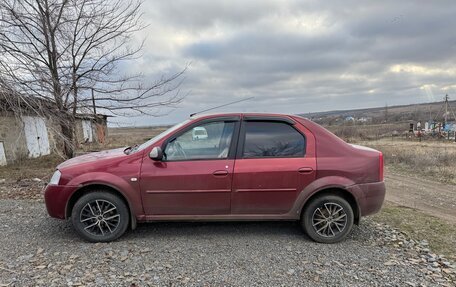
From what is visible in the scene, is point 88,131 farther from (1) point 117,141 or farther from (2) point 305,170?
(2) point 305,170

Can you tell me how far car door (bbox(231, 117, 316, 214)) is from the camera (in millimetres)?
4137

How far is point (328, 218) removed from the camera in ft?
13.9

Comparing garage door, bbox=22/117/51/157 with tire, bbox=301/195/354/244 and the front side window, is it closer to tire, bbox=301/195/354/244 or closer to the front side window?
the front side window

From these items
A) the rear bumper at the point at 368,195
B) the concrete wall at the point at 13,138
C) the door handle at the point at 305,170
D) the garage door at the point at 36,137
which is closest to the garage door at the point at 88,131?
the garage door at the point at 36,137

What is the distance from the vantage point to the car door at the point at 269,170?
4137 mm

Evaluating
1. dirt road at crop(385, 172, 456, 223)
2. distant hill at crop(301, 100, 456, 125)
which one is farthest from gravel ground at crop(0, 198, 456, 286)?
distant hill at crop(301, 100, 456, 125)

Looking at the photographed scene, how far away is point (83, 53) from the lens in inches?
469

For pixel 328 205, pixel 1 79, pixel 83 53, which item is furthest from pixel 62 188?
pixel 83 53

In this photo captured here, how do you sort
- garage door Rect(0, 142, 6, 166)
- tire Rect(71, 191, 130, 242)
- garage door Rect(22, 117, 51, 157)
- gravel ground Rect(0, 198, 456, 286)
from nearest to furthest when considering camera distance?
gravel ground Rect(0, 198, 456, 286)
tire Rect(71, 191, 130, 242)
garage door Rect(0, 142, 6, 166)
garage door Rect(22, 117, 51, 157)

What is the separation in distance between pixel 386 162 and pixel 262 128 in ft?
51.6

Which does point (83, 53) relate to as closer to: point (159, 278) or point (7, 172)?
point (7, 172)

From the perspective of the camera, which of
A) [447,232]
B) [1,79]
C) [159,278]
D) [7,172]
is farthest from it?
[7,172]

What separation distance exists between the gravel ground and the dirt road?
4036 mm

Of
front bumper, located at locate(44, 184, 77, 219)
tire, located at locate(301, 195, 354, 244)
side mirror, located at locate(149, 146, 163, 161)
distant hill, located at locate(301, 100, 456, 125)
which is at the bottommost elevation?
distant hill, located at locate(301, 100, 456, 125)
